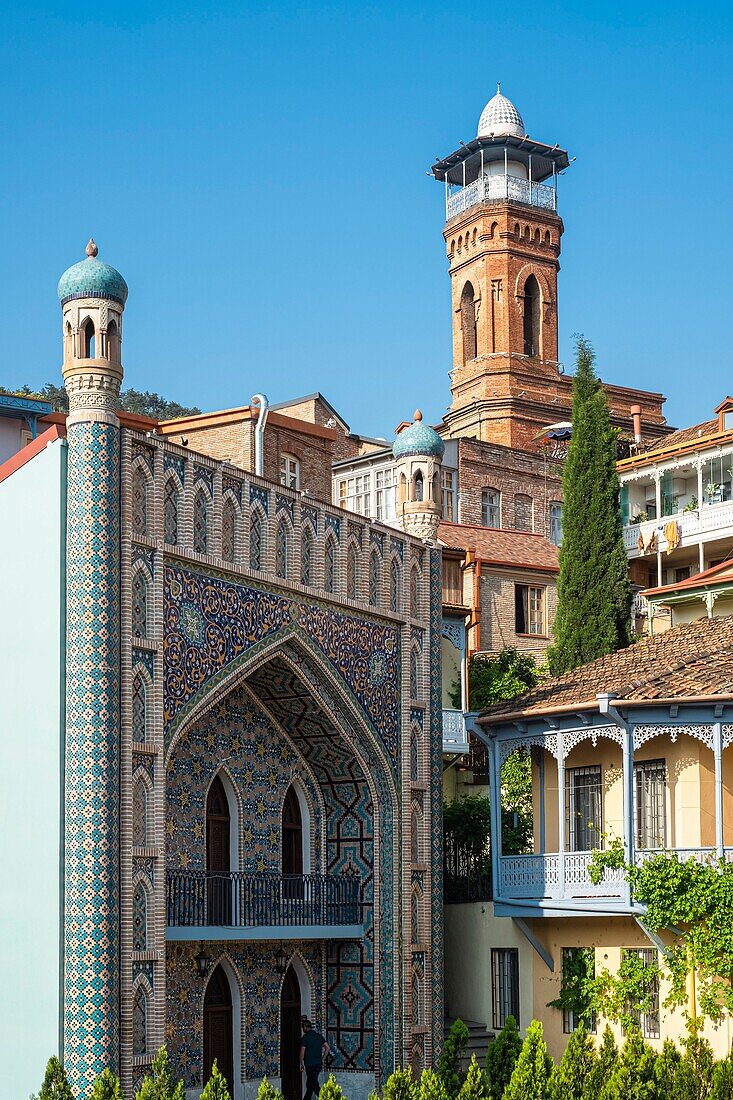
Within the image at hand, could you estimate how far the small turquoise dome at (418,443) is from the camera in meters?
26.3

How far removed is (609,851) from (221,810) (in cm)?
528

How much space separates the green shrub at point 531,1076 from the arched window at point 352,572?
6853 millimetres

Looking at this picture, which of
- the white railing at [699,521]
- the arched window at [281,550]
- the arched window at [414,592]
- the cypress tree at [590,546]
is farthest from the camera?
the white railing at [699,521]

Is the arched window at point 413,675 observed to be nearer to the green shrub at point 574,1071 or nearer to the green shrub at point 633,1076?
the green shrub at point 574,1071

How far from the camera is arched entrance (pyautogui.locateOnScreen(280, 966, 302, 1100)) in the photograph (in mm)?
23375

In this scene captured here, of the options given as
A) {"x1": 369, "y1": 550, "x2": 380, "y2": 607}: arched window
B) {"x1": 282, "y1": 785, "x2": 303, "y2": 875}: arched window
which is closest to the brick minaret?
{"x1": 369, "y1": 550, "x2": 380, "y2": 607}: arched window

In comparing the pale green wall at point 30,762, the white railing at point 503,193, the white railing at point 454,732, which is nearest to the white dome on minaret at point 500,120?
the white railing at point 503,193

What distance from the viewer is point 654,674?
933 inches

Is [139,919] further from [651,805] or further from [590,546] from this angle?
[590,546]

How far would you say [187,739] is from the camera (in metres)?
21.8

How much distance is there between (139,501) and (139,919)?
15.1 ft

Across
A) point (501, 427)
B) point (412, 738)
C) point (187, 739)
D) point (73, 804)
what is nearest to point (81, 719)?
point (73, 804)

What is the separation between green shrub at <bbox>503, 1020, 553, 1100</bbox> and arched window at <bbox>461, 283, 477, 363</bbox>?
38736 millimetres

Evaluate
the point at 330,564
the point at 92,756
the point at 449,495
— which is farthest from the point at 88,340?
the point at 449,495
